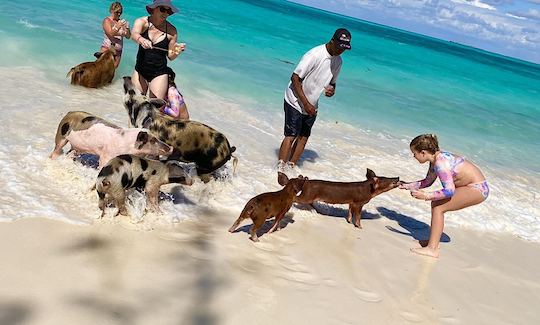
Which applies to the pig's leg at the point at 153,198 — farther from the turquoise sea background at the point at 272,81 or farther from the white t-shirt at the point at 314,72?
the turquoise sea background at the point at 272,81

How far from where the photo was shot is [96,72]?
10492mm

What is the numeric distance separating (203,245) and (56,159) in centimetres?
231

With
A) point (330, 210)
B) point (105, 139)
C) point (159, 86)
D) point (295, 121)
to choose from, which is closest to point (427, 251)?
point (330, 210)

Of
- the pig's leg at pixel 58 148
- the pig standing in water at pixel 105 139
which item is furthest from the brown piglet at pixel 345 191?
the pig's leg at pixel 58 148

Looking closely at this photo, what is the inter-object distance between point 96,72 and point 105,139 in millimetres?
5245

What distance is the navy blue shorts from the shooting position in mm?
7617

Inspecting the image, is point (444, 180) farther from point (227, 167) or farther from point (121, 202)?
point (121, 202)

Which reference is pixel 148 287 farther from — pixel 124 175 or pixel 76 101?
pixel 76 101

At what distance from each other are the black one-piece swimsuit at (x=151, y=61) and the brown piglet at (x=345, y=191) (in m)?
→ 2.51

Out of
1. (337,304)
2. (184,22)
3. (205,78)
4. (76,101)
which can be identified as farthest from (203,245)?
(184,22)

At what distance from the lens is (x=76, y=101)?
31.4 feet

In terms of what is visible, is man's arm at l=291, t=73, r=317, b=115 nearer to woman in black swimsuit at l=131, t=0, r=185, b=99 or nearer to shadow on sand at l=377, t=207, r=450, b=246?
woman in black swimsuit at l=131, t=0, r=185, b=99

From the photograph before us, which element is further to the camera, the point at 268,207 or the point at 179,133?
the point at 179,133

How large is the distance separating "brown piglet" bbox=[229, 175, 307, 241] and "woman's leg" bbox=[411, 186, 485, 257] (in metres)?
1.65
